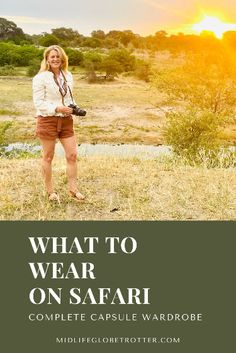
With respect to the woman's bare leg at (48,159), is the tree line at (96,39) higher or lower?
higher

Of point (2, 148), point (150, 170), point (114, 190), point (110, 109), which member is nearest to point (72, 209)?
point (114, 190)

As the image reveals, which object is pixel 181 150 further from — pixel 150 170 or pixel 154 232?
pixel 154 232

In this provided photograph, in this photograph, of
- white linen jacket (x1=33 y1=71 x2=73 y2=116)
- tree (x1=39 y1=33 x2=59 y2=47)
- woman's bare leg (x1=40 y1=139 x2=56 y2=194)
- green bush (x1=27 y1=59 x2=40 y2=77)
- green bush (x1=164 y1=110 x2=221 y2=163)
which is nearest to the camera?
white linen jacket (x1=33 y1=71 x2=73 y2=116)

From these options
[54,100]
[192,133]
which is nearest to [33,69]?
[192,133]

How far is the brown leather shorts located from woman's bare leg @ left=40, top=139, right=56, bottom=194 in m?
0.07

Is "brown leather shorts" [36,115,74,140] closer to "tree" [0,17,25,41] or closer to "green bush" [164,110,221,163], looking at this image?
"green bush" [164,110,221,163]

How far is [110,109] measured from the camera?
3612 cm

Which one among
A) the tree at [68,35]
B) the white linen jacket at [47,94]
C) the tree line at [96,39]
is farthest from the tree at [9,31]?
the white linen jacket at [47,94]

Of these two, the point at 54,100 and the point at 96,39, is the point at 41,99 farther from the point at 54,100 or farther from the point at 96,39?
the point at 96,39

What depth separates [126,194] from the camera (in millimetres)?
7461

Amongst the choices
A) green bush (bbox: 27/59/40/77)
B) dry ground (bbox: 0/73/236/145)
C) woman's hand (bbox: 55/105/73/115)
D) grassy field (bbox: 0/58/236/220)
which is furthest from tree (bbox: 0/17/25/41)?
woman's hand (bbox: 55/105/73/115)

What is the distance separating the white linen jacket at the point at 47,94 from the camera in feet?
20.8

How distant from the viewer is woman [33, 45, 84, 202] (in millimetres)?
6363

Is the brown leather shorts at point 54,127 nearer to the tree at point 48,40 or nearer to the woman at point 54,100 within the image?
the woman at point 54,100
